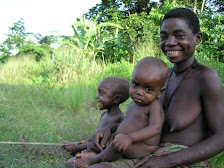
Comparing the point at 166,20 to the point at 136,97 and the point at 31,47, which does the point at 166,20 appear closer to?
the point at 136,97

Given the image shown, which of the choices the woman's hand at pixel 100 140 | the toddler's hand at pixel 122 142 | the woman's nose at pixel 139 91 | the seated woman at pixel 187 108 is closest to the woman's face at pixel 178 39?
the seated woman at pixel 187 108

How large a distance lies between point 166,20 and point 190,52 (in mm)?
294

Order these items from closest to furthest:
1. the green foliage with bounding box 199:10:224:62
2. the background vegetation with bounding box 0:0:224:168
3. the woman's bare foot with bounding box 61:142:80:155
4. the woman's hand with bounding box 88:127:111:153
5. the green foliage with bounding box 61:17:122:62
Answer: the woman's hand with bounding box 88:127:111:153 < the woman's bare foot with bounding box 61:142:80:155 < the background vegetation with bounding box 0:0:224:168 < the green foliage with bounding box 199:10:224:62 < the green foliage with bounding box 61:17:122:62

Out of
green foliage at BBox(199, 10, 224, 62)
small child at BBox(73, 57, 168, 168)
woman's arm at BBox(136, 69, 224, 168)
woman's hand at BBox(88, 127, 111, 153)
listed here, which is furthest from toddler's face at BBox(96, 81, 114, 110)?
green foliage at BBox(199, 10, 224, 62)

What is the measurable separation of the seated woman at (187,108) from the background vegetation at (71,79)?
2.22ft

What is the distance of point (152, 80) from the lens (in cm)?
176

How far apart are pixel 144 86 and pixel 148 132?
32cm

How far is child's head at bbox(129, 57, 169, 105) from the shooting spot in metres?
1.76

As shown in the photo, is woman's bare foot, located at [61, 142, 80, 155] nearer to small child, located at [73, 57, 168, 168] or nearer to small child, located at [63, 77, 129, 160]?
small child, located at [63, 77, 129, 160]

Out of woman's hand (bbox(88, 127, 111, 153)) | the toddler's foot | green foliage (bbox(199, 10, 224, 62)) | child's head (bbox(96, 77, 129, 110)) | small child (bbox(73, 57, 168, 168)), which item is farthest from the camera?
green foliage (bbox(199, 10, 224, 62))

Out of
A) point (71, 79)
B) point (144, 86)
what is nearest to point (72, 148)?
point (144, 86)

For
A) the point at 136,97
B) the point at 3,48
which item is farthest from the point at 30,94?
the point at 3,48

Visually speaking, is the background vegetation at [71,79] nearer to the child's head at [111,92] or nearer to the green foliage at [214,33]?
the green foliage at [214,33]

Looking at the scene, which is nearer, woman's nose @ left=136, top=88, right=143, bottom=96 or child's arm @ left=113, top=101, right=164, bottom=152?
child's arm @ left=113, top=101, right=164, bottom=152
